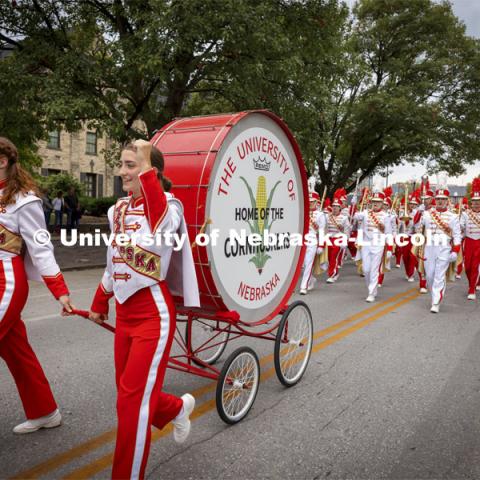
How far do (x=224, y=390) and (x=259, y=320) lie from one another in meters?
0.63

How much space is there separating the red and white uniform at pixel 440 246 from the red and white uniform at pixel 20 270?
Result: 23.3ft

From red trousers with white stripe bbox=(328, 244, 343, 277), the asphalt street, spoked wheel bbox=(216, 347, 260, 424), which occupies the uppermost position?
red trousers with white stripe bbox=(328, 244, 343, 277)

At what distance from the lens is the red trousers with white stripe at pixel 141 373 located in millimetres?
2732

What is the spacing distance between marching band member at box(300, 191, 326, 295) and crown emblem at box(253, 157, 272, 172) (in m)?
5.34

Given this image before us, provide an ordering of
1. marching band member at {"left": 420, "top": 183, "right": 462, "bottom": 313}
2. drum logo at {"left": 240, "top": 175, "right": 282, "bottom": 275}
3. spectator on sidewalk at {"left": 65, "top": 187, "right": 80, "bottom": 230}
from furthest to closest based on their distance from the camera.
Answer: spectator on sidewalk at {"left": 65, "top": 187, "right": 80, "bottom": 230} < marching band member at {"left": 420, "top": 183, "right": 462, "bottom": 313} < drum logo at {"left": 240, "top": 175, "right": 282, "bottom": 275}

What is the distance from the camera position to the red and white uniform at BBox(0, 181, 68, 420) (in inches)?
130

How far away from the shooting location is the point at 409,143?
27188 millimetres

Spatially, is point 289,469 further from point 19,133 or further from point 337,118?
point 337,118

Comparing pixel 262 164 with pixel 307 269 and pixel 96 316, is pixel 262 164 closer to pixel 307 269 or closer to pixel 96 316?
pixel 96 316

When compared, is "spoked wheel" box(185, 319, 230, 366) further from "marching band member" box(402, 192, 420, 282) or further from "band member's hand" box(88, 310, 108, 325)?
"marching band member" box(402, 192, 420, 282)

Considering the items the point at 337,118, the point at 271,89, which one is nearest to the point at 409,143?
the point at 337,118

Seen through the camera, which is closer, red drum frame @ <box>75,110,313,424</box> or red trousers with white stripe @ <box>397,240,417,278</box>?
red drum frame @ <box>75,110,313,424</box>

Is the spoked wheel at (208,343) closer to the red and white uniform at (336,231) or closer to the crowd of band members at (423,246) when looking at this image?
the crowd of band members at (423,246)

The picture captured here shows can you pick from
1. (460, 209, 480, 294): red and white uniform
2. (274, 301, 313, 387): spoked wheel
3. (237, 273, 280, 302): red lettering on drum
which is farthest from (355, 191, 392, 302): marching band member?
(237, 273, 280, 302): red lettering on drum
